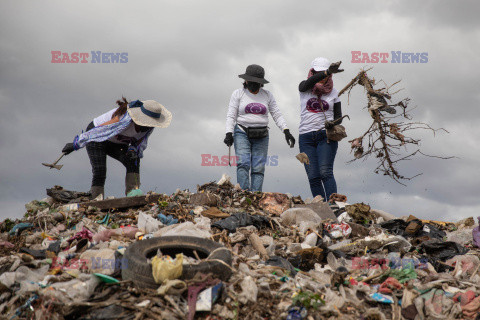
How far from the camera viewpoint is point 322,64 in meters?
8.20

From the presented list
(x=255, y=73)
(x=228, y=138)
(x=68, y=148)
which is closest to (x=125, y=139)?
(x=68, y=148)

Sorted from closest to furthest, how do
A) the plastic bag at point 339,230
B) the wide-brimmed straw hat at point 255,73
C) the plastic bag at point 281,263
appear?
1. the plastic bag at point 281,263
2. the plastic bag at point 339,230
3. the wide-brimmed straw hat at point 255,73

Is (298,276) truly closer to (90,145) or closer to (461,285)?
(461,285)

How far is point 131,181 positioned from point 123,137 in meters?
0.95

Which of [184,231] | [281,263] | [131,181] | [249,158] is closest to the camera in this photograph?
[281,263]

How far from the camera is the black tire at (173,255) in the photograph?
3.87 metres

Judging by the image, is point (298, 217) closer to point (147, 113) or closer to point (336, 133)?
point (336, 133)

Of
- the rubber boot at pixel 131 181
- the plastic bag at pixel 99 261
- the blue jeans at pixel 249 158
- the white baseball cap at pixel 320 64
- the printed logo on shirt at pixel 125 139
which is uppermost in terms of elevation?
the white baseball cap at pixel 320 64

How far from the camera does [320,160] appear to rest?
26.2 ft

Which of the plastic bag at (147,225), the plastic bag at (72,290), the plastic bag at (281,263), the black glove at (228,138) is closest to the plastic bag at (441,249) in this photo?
the plastic bag at (281,263)

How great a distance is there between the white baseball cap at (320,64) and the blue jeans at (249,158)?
5.53 feet

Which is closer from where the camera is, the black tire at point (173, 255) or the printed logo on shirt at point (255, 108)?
the black tire at point (173, 255)

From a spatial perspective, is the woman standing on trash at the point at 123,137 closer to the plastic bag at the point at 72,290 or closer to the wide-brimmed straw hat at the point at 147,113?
the wide-brimmed straw hat at the point at 147,113

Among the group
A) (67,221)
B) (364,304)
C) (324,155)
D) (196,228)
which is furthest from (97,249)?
(324,155)
